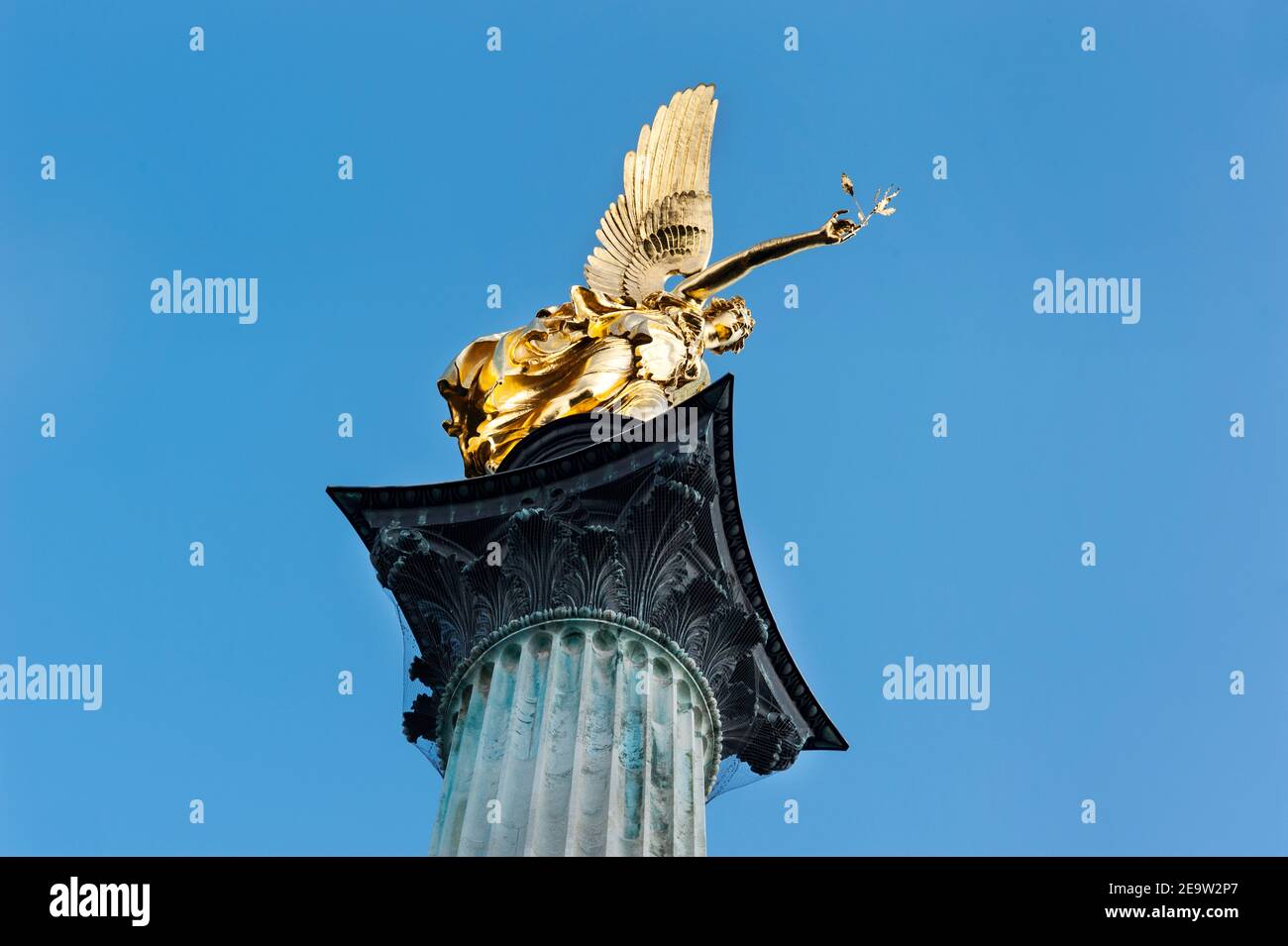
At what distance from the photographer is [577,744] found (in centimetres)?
2975

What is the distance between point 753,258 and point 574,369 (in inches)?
209

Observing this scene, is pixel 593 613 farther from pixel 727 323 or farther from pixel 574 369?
pixel 727 323

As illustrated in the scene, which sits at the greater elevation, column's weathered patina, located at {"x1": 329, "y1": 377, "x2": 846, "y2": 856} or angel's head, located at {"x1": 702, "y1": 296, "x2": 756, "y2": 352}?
angel's head, located at {"x1": 702, "y1": 296, "x2": 756, "y2": 352}

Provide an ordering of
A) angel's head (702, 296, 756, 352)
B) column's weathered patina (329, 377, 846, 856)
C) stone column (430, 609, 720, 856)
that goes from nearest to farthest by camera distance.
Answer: stone column (430, 609, 720, 856)
column's weathered patina (329, 377, 846, 856)
angel's head (702, 296, 756, 352)

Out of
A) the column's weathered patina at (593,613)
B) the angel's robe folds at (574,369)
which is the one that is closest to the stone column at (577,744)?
the column's weathered patina at (593,613)

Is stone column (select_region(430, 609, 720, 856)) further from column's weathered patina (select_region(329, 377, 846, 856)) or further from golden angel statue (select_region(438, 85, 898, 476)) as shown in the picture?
golden angel statue (select_region(438, 85, 898, 476))

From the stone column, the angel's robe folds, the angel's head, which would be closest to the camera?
the stone column

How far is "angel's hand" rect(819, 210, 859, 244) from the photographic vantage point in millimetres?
40125

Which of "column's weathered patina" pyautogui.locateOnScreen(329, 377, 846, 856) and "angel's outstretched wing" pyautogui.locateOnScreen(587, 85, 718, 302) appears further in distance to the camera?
"angel's outstretched wing" pyautogui.locateOnScreen(587, 85, 718, 302)

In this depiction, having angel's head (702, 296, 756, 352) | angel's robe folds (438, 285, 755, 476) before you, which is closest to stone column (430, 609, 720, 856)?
angel's robe folds (438, 285, 755, 476)

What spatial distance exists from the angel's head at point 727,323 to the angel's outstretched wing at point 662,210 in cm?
102

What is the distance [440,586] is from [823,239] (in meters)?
11.1

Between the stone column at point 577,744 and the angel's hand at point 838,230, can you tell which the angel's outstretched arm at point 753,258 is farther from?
the stone column at point 577,744
